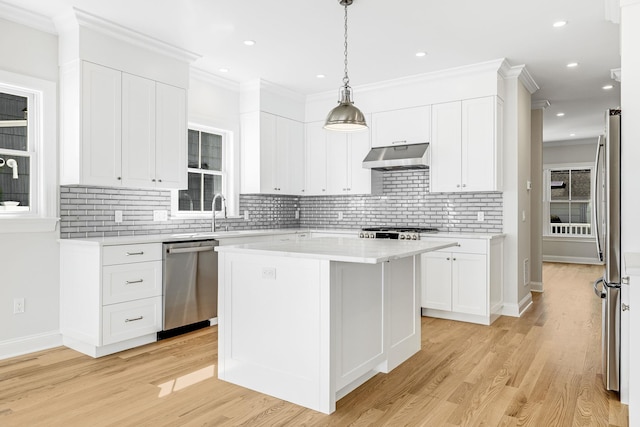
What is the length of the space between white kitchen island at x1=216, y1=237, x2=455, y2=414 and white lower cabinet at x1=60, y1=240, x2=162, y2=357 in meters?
1.11

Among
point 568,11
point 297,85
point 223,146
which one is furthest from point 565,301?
point 223,146

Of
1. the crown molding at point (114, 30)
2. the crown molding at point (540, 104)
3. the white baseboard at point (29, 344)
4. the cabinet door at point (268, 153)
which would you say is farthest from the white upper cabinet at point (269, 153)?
the crown molding at point (540, 104)

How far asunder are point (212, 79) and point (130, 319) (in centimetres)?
282

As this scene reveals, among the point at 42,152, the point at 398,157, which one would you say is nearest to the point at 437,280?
the point at 398,157

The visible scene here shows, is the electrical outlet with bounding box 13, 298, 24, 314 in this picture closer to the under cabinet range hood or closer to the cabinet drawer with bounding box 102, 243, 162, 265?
the cabinet drawer with bounding box 102, 243, 162, 265

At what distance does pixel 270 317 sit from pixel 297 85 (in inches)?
142

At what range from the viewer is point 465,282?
459 centimetres

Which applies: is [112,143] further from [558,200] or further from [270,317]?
[558,200]

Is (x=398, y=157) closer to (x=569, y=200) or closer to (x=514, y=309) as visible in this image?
(x=514, y=309)

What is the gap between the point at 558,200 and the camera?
984 centimetres

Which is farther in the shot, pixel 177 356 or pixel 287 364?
pixel 177 356

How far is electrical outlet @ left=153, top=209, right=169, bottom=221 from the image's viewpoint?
4.61 meters

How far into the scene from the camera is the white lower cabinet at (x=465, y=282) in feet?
14.8

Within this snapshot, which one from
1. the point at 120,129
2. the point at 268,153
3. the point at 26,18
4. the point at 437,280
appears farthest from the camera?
the point at 268,153
